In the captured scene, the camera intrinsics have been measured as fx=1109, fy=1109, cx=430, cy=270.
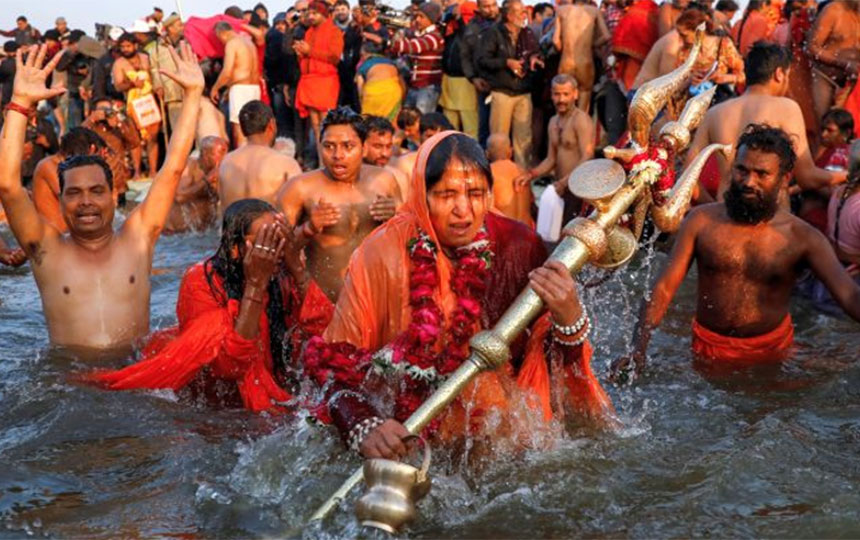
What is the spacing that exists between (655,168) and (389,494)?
4.34 feet

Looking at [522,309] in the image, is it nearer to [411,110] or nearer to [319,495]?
[319,495]

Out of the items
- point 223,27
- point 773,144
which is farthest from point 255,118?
point 223,27

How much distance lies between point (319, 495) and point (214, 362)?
1217 millimetres

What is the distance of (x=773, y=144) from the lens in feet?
17.2

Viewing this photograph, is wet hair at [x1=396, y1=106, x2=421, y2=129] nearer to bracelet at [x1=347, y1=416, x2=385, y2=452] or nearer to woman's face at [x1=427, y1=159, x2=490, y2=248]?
woman's face at [x1=427, y1=159, x2=490, y2=248]

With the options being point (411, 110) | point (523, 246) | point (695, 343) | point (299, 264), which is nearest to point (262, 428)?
point (299, 264)

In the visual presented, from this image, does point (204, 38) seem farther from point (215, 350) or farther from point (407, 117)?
point (215, 350)

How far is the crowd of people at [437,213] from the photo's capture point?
12.4 ft

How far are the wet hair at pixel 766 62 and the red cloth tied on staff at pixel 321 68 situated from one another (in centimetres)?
671

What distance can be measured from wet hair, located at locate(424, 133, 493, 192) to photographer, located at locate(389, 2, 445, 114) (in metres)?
8.25

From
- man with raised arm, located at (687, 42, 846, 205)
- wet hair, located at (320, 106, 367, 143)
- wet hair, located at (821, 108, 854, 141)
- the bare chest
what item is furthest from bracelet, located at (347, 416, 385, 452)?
wet hair, located at (821, 108, 854, 141)

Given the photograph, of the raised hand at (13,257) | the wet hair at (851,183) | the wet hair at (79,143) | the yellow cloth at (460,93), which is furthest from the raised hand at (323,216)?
the yellow cloth at (460,93)

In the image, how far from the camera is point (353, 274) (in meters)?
3.82

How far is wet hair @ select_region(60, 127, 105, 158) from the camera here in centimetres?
759
